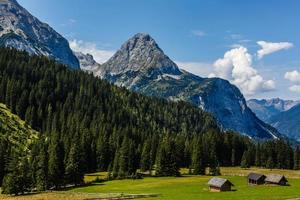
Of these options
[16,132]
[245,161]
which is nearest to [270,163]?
[245,161]

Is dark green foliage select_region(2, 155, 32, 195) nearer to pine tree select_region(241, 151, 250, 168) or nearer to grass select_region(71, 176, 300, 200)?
grass select_region(71, 176, 300, 200)

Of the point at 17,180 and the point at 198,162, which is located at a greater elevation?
the point at 198,162

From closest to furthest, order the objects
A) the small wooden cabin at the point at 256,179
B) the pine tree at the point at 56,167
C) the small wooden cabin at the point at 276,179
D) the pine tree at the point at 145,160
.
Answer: the small wooden cabin at the point at 276,179, the pine tree at the point at 56,167, the small wooden cabin at the point at 256,179, the pine tree at the point at 145,160

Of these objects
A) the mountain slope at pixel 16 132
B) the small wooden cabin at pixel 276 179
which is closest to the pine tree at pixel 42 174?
the mountain slope at pixel 16 132

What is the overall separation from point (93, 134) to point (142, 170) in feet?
112

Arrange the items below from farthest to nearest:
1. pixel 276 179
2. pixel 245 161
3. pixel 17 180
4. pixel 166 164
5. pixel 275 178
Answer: pixel 245 161 < pixel 166 164 < pixel 275 178 < pixel 276 179 < pixel 17 180

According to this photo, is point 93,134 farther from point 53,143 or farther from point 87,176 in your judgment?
point 53,143

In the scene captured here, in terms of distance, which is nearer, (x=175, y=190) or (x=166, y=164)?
(x=175, y=190)

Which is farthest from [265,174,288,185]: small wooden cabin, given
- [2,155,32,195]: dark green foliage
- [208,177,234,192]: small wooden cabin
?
[2,155,32,195]: dark green foliage

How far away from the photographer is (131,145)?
152 metres

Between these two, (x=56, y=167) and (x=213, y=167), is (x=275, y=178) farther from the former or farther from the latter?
(x=56, y=167)

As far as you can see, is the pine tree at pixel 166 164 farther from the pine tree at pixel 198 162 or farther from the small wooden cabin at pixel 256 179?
the small wooden cabin at pixel 256 179

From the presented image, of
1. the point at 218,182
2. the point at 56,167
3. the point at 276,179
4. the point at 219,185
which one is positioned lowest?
the point at 219,185

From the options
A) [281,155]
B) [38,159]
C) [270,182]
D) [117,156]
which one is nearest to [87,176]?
[117,156]
